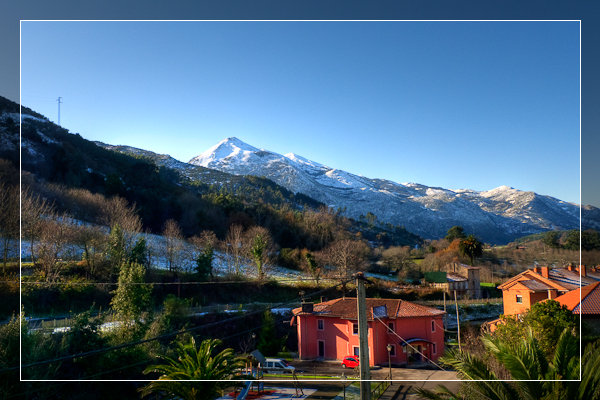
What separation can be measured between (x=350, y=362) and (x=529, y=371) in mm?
1500

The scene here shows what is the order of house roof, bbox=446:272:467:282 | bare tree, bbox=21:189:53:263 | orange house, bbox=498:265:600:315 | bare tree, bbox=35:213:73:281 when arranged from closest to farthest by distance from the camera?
orange house, bbox=498:265:600:315 < house roof, bbox=446:272:467:282 < bare tree, bbox=35:213:73:281 < bare tree, bbox=21:189:53:263

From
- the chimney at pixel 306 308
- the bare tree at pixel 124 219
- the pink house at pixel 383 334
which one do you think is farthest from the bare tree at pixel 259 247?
the bare tree at pixel 124 219

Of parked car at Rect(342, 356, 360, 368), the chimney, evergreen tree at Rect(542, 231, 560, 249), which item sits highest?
evergreen tree at Rect(542, 231, 560, 249)

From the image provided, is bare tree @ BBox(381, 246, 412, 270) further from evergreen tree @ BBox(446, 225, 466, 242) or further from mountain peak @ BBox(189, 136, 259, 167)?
mountain peak @ BBox(189, 136, 259, 167)

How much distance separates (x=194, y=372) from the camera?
3.75m

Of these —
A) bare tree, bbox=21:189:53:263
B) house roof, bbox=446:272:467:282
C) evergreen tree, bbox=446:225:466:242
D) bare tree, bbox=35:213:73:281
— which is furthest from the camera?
bare tree, bbox=21:189:53:263

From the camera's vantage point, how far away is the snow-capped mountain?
3.66m

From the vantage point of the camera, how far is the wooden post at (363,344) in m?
3.24

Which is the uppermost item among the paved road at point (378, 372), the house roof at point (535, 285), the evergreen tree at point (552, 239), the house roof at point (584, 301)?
the evergreen tree at point (552, 239)

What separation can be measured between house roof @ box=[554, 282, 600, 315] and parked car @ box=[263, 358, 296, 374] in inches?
99.3

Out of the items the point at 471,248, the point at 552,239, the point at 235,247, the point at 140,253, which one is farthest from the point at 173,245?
the point at 552,239

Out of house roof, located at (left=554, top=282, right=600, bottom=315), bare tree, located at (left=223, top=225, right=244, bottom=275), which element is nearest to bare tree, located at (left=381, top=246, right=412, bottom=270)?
house roof, located at (left=554, top=282, right=600, bottom=315)

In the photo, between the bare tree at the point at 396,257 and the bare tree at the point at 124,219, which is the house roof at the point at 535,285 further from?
the bare tree at the point at 124,219

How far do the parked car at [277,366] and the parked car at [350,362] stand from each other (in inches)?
21.0
